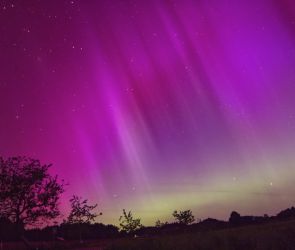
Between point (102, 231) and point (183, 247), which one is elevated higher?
point (102, 231)

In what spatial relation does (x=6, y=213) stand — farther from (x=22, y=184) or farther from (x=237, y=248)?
(x=237, y=248)

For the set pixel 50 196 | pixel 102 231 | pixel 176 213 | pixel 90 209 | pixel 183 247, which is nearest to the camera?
pixel 183 247

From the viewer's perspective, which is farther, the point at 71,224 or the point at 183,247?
the point at 71,224

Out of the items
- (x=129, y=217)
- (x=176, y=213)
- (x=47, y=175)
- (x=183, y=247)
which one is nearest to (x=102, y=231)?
(x=129, y=217)

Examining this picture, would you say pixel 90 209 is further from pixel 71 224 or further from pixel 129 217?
pixel 129 217

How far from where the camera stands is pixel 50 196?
57.7 m

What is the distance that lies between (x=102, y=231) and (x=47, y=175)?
64676mm

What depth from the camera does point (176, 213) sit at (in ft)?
433

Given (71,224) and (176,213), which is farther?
(176,213)

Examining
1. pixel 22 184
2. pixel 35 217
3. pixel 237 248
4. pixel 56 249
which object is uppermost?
pixel 22 184

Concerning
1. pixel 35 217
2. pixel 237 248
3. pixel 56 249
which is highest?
pixel 35 217

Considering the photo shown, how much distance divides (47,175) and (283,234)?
40341 millimetres

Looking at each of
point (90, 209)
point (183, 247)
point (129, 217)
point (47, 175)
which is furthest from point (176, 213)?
point (183, 247)

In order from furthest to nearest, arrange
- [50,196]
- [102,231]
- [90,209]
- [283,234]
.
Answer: [102,231] → [90,209] → [50,196] → [283,234]
